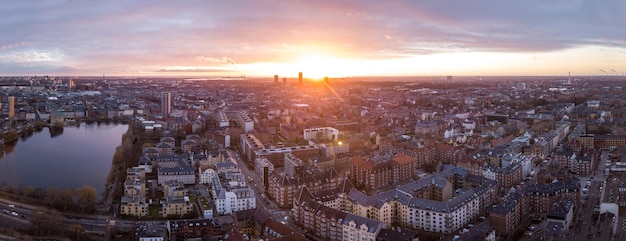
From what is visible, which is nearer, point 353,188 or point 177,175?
point 353,188

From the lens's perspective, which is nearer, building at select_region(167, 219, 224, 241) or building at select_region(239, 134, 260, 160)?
building at select_region(167, 219, 224, 241)

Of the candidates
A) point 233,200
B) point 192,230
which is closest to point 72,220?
point 192,230

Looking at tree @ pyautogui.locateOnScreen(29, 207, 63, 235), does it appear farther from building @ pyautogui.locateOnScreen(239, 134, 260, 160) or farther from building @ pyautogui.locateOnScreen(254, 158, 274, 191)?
building @ pyautogui.locateOnScreen(239, 134, 260, 160)

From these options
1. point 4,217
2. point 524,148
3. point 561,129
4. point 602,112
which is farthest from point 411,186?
point 602,112

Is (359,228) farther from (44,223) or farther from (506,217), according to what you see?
(44,223)

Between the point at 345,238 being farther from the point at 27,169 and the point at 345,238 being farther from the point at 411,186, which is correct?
the point at 27,169

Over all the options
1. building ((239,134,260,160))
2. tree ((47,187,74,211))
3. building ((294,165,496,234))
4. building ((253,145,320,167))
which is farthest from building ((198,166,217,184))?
building ((294,165,496,234))

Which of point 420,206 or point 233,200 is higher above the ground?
point 420,206
